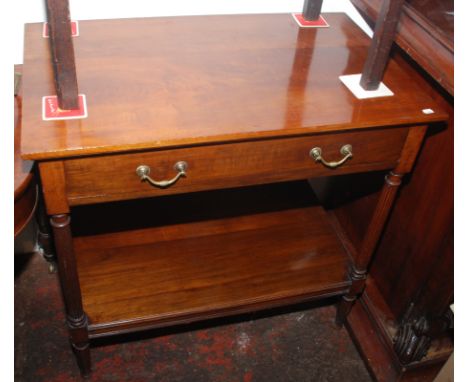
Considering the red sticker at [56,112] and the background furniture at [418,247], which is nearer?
the red sticker at [56,112]

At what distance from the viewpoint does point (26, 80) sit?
1396mm

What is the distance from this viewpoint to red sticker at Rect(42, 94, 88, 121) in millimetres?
1296

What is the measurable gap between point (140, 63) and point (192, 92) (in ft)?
0.62

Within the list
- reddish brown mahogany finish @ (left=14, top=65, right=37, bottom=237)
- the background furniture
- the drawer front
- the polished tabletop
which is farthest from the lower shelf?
the polished tabletop

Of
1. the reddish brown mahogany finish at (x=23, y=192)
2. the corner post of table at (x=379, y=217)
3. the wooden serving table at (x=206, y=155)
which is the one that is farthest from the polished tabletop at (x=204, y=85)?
the reddish brown mahogany finish at (x=23, y=192)

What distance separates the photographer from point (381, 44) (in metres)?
1.44

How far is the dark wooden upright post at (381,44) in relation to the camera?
4.52 feet

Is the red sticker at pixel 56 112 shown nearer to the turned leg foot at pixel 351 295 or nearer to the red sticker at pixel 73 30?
the red sticker at pixel 73 30

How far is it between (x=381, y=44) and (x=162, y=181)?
26.2 inches

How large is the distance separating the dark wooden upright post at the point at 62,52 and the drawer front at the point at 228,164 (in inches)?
6.1

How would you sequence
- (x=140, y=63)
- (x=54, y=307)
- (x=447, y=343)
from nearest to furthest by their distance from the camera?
(x=140, y=63) → (x=447, y=343) → (x=54, y=307)

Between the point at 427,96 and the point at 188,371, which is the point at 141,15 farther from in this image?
the point at 188,371

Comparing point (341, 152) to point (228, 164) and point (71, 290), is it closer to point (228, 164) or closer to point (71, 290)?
point (228, 164)
